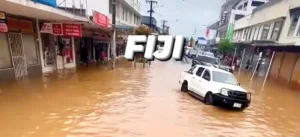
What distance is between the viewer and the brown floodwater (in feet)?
21.4

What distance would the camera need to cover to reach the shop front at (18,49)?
38.6ft

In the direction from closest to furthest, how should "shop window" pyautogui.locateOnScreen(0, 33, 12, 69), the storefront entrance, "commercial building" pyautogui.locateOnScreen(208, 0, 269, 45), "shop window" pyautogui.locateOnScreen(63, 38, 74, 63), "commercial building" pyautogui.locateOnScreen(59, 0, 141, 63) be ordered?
"shop window" pyautogui.locateOnScreen(0, 33, 12, 69)
the storefront entrance
"shop window" pyautogui.locateOnScreen(63, 38, 74, 63)
"commercial building" pyautogui.locateOnScreen(59, 0, 141, 63)
"commercial building" pyautogui.locateOnScreen(208, 0, 269, 45)

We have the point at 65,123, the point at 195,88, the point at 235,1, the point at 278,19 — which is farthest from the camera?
the point at 235,1

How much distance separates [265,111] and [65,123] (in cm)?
848

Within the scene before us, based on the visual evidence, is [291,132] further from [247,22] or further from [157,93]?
[247,22]

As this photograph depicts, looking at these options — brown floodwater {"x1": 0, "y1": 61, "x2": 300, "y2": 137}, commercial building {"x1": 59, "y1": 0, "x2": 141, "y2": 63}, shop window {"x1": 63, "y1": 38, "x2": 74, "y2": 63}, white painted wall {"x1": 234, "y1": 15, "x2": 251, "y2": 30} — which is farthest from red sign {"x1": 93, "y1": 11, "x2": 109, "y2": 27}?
white painted wall {"x1": 234, "y1": 15, "x2": 251, "y2": 30}

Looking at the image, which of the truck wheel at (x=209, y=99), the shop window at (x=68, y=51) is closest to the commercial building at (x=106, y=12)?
the shop window at (x=68, y=51)

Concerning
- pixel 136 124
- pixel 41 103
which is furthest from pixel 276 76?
pixel 41 103

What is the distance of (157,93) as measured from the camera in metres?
11.8

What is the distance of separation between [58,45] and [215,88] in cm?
1265

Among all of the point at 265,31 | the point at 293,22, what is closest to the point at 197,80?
the point at 293,22

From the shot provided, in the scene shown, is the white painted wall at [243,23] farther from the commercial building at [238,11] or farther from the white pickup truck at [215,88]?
the white pickup truck at [215,88]

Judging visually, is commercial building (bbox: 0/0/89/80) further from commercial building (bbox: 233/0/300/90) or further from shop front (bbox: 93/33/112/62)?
commercial building (bbox: 233/0/300/90)

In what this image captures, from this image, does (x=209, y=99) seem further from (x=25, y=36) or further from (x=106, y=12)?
(x=106, y=12)
